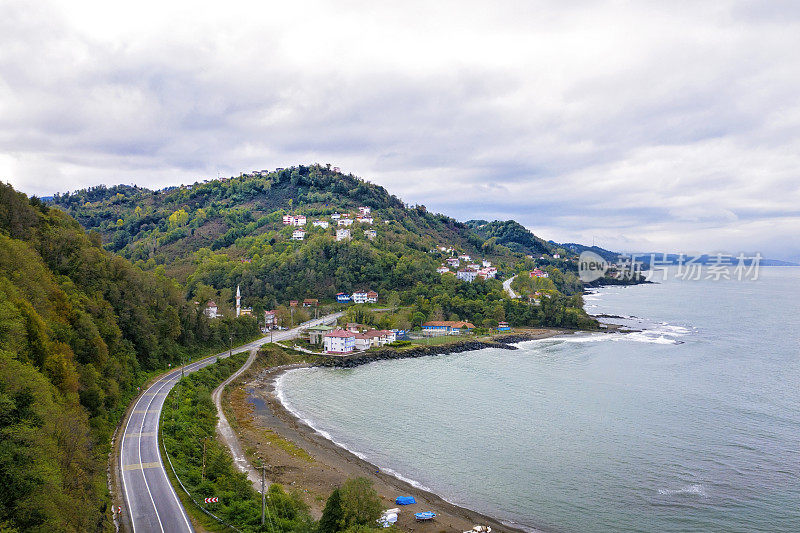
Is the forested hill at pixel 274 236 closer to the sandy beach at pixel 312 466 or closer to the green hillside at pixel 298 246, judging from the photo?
the green hillside at pixel 298 246

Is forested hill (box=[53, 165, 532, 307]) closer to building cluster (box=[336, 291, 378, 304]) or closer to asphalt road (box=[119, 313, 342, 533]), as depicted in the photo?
building cluster (box=[336, 291, 378, 304])

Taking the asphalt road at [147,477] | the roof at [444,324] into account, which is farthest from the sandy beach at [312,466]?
the roof at [444,324]

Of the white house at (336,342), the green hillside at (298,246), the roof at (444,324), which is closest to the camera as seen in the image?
the white house at (336,342)

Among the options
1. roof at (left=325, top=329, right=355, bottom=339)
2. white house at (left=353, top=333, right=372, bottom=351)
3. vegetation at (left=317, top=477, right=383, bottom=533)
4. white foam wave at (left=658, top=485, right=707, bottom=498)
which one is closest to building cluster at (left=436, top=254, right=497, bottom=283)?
white house at (left=353, top=333, right=372, bottom=351)

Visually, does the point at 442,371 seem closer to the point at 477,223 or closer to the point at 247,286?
the point at 247,286

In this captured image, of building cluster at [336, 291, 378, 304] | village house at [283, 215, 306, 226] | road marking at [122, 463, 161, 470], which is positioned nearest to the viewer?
road marking at [122, 463, 161, 470]

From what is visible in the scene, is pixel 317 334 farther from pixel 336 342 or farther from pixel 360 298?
pixel 360 298
